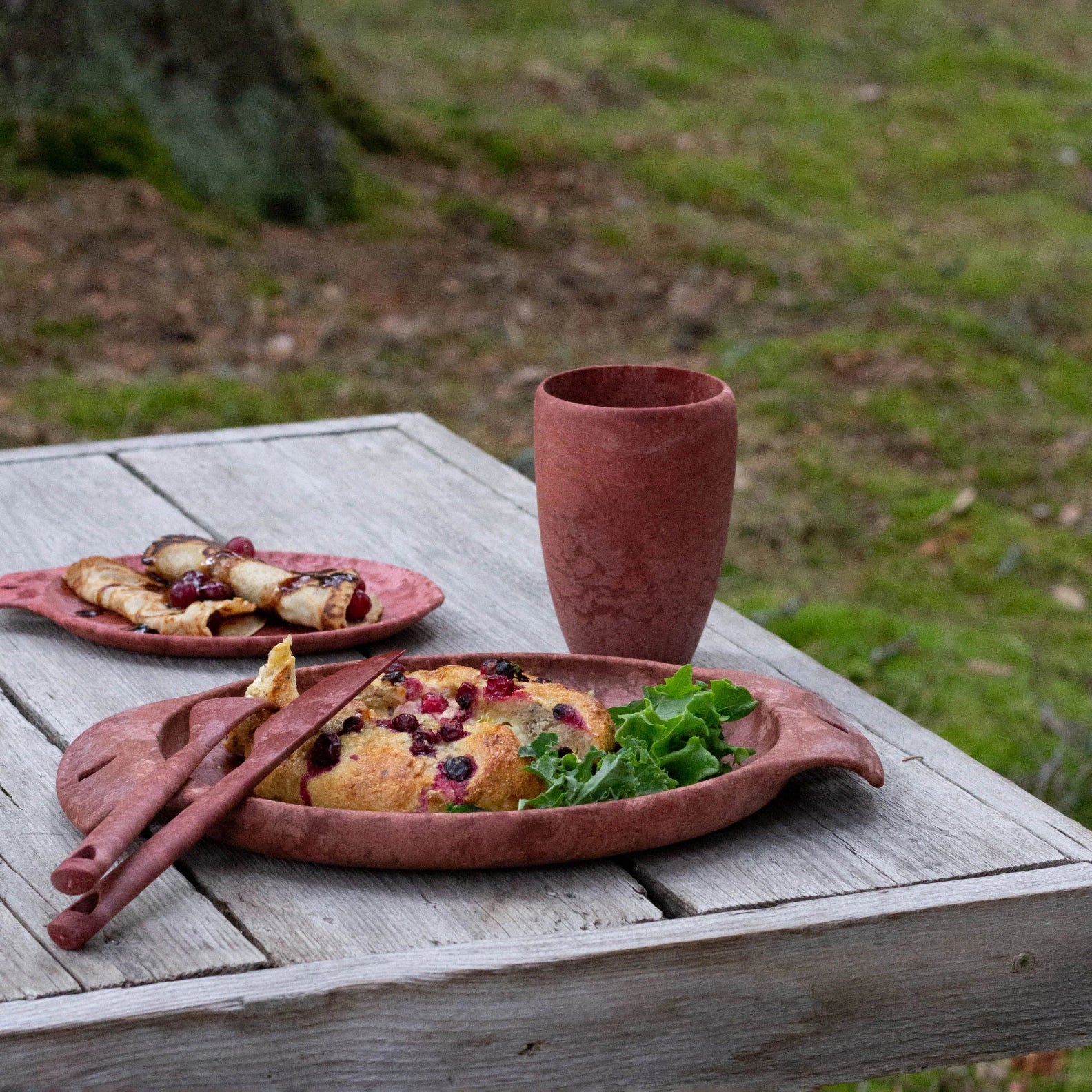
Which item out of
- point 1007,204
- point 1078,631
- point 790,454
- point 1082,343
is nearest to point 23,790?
point 1078,631

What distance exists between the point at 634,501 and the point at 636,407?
0.15 meters

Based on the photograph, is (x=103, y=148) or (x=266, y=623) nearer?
(x=266, y=623)

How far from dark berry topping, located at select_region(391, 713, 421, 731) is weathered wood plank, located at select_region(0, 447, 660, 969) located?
12cm

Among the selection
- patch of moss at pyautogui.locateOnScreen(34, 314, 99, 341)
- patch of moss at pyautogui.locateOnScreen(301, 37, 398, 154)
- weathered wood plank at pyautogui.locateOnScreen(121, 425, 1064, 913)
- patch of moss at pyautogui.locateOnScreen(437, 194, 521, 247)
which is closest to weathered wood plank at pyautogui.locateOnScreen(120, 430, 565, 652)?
weathered wood plank at pyautogui.locateOnScreen(121, 425, 1064, 913)

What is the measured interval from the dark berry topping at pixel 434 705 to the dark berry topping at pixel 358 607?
40cm

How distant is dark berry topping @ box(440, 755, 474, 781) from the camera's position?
1.09 metres

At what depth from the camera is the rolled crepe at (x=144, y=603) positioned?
5.00ft

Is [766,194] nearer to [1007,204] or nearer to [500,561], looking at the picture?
[1007,204]

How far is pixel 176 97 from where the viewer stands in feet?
16.9

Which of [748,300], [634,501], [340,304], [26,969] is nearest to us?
[26,969]

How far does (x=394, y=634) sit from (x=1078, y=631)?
231cm

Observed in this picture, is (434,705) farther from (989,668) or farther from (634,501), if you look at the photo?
(989,668)

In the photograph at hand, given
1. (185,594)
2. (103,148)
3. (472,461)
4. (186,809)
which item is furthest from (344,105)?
(186,809)

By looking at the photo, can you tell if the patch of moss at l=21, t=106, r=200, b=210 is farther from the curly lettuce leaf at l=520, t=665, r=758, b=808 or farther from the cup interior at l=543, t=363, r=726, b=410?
the curly lettuce leaf at l=520, t=665, r=758, b=808
